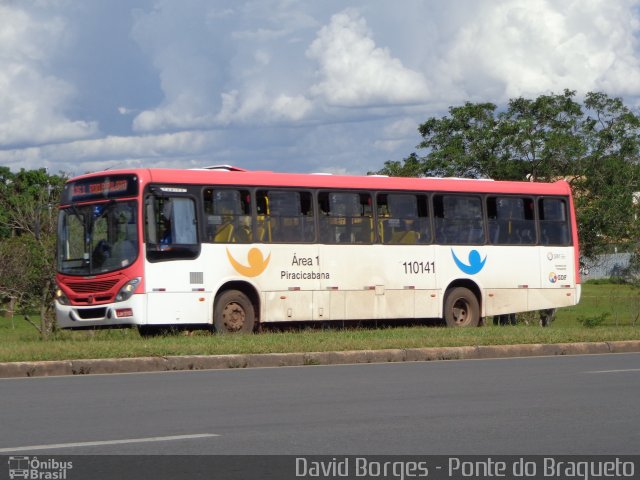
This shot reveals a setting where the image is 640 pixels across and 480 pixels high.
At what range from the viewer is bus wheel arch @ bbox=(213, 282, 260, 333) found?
953 inches

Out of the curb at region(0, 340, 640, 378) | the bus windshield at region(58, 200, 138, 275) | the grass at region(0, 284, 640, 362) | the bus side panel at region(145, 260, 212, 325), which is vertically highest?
the bus windshield at region(58, 200, 138, 275)

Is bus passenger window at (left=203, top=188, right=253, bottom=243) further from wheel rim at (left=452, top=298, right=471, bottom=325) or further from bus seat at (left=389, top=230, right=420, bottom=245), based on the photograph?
wheel rim at (left=452, top=298, right=471, bottom=325)

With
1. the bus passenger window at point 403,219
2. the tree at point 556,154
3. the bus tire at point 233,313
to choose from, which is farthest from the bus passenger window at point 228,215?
the tree at point 556,154

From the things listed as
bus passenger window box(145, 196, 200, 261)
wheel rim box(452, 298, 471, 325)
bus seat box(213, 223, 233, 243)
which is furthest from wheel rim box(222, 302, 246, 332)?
wheel rim box(452, 298, 471, 325)

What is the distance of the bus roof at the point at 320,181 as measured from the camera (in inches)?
938

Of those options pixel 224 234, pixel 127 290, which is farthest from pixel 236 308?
pixel 127 290

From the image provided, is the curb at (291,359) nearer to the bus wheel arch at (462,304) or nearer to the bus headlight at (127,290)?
the bus headlight at (127,290)

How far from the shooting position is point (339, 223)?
26.1 metres

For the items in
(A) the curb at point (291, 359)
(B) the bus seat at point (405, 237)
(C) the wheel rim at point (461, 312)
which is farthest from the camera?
(C) the wheel rim at point (461, 312)

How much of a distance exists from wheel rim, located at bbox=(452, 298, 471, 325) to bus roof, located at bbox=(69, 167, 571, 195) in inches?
94.7

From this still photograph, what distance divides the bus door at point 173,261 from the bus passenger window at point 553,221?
877cm

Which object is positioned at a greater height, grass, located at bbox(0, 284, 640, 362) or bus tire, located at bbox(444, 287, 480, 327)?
bus tire, located at bbox(444, 287, 480, 327)

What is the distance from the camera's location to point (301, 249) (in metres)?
25.4

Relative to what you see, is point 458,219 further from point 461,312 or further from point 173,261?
point 173,261
